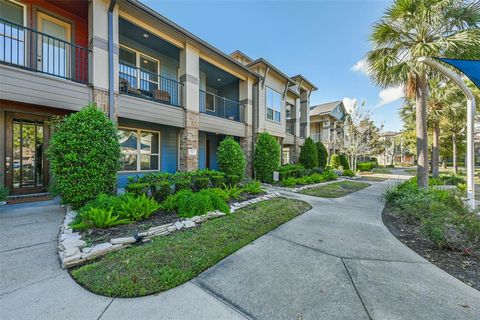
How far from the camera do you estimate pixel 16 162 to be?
6.36 metres

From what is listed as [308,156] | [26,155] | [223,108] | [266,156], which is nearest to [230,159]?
[266,156]

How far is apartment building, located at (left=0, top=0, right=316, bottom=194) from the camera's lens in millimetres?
5961

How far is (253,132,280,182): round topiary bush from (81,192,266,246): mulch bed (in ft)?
22.3

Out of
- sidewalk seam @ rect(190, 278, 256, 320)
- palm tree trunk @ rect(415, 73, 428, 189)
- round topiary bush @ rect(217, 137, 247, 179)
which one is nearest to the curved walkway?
sidewalk seam @ rect(190, 278, 256, 320)

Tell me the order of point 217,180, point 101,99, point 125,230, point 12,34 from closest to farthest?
point 125,230, point 12,34, point 101,99, point 217,180

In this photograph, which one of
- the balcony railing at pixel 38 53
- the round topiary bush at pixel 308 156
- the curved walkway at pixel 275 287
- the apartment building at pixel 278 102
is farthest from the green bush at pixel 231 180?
the round topiary bush at pixel 308 156

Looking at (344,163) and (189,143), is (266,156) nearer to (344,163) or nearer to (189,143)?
(189,143)

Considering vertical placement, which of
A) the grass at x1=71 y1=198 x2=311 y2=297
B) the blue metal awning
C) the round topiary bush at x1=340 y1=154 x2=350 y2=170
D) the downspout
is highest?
the downspout

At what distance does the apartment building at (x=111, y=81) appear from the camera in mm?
5961

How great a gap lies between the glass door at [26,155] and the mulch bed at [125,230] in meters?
4.90

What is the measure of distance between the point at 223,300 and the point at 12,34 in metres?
9.88

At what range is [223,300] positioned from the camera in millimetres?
2283

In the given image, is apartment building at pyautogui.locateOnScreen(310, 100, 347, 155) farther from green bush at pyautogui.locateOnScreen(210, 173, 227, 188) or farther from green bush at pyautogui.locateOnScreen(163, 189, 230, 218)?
green bush at pyautogui.locateOnScreen(163, 189, 230, 218)

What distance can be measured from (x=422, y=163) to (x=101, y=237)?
10.9 metres
